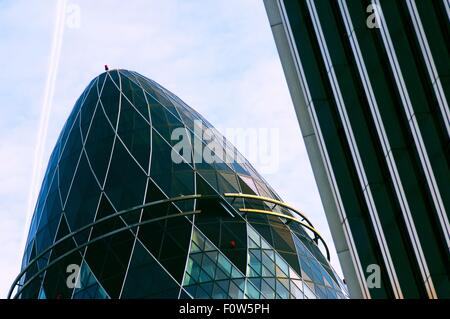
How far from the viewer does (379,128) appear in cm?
3219

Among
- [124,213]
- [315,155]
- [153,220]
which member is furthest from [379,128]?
[124,213]

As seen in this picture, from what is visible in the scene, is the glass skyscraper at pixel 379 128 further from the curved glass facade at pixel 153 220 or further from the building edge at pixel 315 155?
the curved glass facade at pixel 153 220

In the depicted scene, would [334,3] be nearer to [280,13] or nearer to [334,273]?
[280,13]

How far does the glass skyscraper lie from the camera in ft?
96.1

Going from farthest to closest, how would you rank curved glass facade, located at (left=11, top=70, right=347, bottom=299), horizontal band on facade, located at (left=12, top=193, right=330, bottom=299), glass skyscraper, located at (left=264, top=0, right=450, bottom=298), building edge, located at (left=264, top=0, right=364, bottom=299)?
1. horizontal band on facade, located at (left=12, top=193, right=330, bottom=299)
2. curved glass facade, located at (left=11, top=70, right=347, bottom=299)
3. building edge, located at (left=264, top=0, right=364, bottom=299)
4. glass skyscraper, located at (left=264, top=0, right=450, bottom=298)

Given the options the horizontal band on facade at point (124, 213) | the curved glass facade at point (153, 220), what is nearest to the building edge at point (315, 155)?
the curved glass facade at point (153, 220)

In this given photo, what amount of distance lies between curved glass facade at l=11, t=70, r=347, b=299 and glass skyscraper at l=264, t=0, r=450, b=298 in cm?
2536

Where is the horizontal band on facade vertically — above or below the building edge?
above

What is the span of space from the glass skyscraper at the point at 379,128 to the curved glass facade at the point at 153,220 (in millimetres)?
25357

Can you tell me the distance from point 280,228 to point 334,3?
33.3 meters

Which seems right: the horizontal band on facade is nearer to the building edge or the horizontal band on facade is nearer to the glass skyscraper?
the building edge

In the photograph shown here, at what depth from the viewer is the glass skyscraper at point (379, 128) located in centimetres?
2928

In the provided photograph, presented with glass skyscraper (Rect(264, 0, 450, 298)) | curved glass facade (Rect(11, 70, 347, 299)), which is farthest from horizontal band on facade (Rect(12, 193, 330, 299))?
glass skyscraper (Rect(264, 0, 450, 298))
